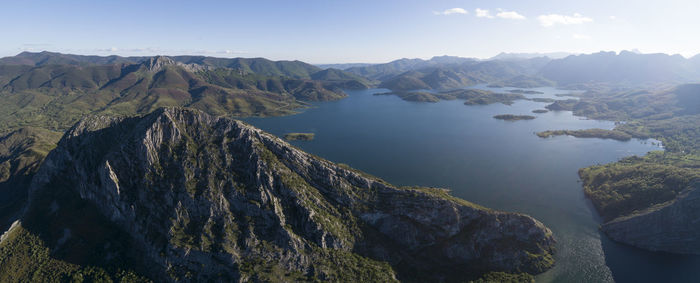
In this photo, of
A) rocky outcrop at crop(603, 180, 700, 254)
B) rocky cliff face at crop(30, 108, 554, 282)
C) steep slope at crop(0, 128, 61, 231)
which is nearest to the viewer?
rocky cliff face at crop(30, 108, 554, 282)

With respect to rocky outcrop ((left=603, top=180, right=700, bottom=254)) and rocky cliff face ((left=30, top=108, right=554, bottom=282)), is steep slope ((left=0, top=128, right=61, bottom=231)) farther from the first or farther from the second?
rocky outcrop ((left=603, top=180, right=700, bottom=254))

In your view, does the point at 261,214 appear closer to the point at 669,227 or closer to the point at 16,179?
the point at 669,227

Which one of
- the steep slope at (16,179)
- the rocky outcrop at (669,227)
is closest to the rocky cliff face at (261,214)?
the steep slope at (16,179)

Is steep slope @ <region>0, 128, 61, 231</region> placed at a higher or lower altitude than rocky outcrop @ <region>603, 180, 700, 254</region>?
lower

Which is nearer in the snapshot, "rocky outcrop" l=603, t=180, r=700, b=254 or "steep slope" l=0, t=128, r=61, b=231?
"rocky outcrop" l=603, t=180, r=700, b=254

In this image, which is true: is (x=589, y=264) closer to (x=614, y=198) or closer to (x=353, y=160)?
(x=614, y=198)

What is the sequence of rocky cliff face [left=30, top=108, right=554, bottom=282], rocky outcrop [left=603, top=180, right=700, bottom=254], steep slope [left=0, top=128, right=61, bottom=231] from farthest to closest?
steep slope [left=0, top=128, right=61, bottom=231], rocky outcrop [left=603, top=180, right=700, bottom=254], rocky cliff face [left=30, top=108, right=554, bottom=282]

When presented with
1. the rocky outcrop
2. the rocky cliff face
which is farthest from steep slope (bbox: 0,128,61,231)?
the rocky outcrop
